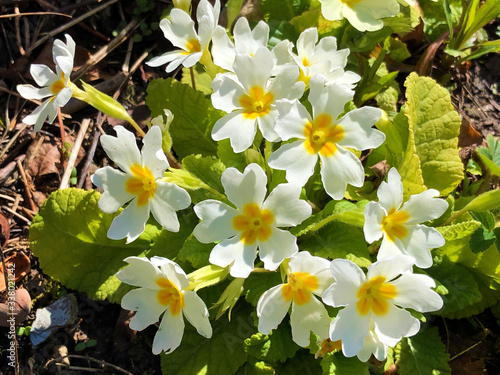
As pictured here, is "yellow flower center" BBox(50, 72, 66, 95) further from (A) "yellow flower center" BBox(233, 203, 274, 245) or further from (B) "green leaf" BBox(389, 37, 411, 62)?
(B) "green leaf" BBox(389, 37, 411, 62)

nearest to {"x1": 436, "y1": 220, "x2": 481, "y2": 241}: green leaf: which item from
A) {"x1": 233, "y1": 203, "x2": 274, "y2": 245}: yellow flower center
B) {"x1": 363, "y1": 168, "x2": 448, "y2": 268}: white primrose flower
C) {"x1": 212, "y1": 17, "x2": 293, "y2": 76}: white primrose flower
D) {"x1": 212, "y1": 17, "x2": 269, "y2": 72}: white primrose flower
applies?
{"x1": 363, "y1": 168, "x2": 448, "y2": 268}: white primrose flower

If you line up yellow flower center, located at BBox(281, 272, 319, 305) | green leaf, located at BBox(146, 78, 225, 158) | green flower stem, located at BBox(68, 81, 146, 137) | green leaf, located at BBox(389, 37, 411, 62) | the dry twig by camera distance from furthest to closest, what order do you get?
green leaf, located at BBox(389, 37, 411, 62)
the dry twig
green leaf, located at BBox(146, 78, 225, 158)
green flower stem, located at BBox(68, 81, 146, 137)
yellow flower center, located at BBox(281, 272, 319, 305)

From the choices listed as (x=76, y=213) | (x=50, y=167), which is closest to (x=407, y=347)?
(x=76, y=213)

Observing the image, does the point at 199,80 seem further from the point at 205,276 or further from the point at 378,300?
the point at 378,300

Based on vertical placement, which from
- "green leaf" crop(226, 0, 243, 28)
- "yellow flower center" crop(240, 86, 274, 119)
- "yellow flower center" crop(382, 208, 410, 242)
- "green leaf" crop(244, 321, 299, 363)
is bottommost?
"green leaf" crop(244, 321, 299, 363)

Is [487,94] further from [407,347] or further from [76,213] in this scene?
[76,213]

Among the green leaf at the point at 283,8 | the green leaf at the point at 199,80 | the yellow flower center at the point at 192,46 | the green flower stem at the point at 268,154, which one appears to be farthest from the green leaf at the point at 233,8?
the green flower stem at the point at 268,154

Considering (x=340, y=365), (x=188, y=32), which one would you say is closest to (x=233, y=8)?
(x=188, y=32)
